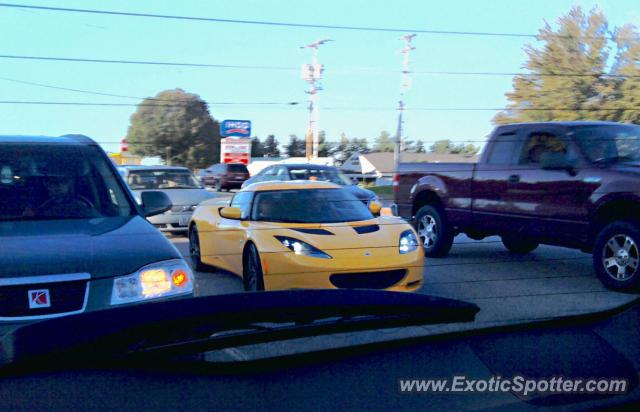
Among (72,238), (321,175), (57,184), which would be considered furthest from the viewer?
(321,175)

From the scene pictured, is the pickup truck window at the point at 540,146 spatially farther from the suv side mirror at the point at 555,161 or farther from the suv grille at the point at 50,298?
the suv grille at the point at 50,298

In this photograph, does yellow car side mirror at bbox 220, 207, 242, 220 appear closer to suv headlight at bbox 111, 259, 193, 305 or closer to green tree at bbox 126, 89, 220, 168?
green tree at bbox 126, 89, 220, 168

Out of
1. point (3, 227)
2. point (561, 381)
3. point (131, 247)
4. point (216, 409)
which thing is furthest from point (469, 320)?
point (3, 227)

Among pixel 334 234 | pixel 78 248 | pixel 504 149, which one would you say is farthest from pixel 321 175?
pixel 78 248

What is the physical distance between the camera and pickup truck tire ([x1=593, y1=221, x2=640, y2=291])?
20.2 ft

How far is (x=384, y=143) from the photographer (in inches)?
235

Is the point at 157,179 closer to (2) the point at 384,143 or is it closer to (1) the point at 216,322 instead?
(2) the point at 384,143

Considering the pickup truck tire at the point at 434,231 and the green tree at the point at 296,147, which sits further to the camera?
the pickup truck tire at the point at 434,231

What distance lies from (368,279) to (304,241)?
64 centimetres

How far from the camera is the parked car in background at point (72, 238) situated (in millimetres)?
3424

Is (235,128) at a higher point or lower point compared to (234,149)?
higher

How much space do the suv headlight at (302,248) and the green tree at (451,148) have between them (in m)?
1.74

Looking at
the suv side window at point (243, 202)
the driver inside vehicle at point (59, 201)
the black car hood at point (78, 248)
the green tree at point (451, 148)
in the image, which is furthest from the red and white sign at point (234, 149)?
the green tree at point (451, 148)

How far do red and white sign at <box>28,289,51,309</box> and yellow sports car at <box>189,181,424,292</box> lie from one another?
92.7 inches
